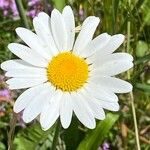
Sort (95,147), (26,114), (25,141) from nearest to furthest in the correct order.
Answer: (26,114) < (95,147) < (25,141)

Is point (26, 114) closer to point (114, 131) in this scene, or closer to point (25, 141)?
point (25, 141)

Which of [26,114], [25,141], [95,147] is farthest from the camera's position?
[25,141]

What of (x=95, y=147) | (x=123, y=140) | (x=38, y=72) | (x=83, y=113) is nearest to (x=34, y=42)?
(x=38, y=72)

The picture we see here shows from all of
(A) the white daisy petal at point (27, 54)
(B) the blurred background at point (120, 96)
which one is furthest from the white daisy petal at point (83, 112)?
(B) the blurred background at point (120, 96)

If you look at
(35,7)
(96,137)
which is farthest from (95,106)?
(35,7)

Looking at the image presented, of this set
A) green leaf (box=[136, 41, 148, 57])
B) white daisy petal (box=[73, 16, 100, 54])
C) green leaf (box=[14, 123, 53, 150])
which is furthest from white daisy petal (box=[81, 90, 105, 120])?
green leaf (box=[136, 41, 148, 57])

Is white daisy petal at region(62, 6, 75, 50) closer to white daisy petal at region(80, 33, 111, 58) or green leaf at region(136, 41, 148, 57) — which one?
white daisy petal at region(80, 33, 111, 58)

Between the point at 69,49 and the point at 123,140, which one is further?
the point at 123,140

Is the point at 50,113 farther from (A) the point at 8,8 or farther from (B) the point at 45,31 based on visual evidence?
(A) the point at 8,8
